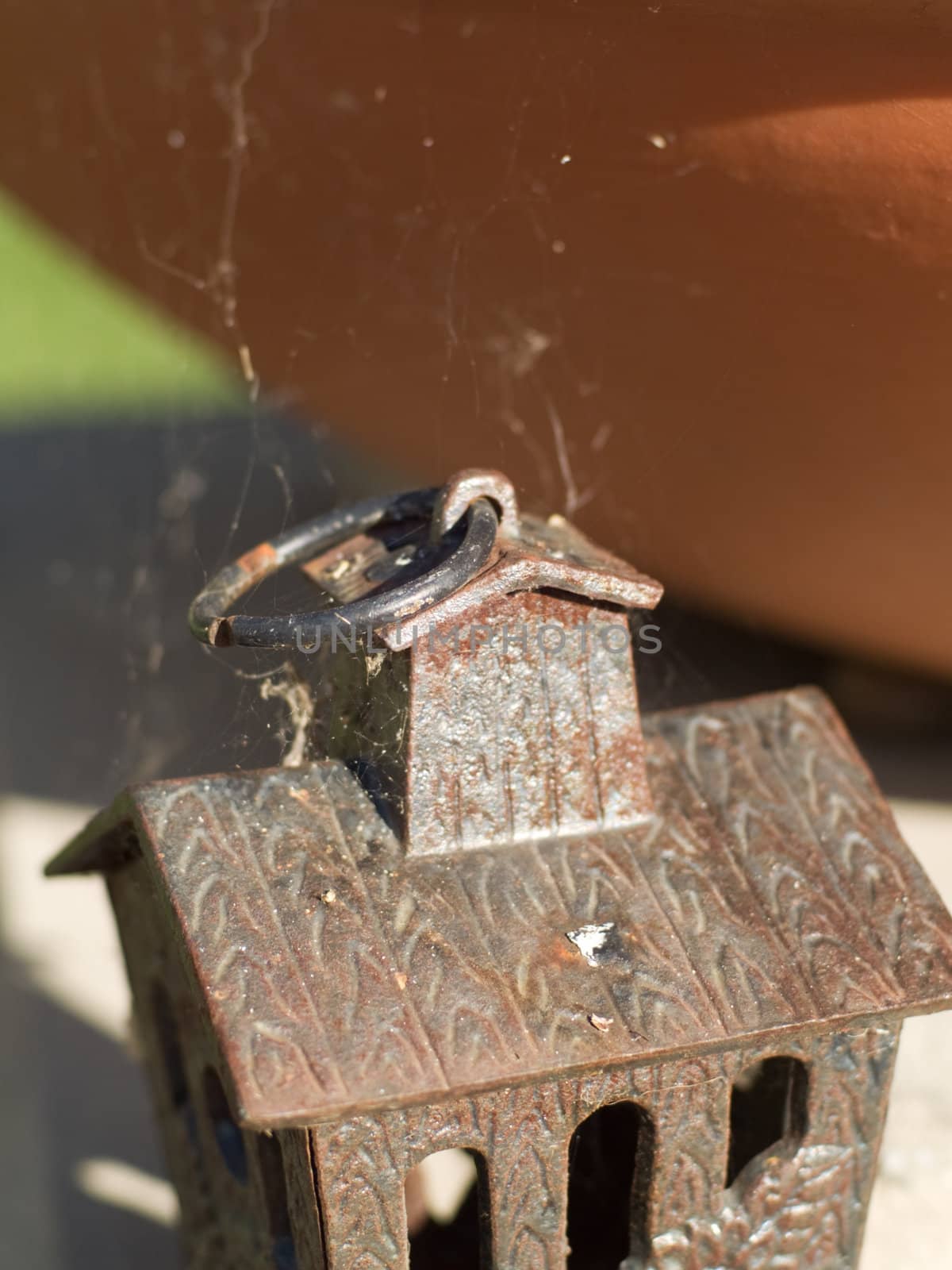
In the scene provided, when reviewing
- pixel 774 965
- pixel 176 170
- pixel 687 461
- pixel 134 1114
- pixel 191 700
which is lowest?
pixel 134 1114

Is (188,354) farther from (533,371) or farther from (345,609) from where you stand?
(345,609)

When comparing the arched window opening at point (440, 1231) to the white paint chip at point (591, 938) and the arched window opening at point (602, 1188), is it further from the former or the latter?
the white paint chip at point (591, 938)

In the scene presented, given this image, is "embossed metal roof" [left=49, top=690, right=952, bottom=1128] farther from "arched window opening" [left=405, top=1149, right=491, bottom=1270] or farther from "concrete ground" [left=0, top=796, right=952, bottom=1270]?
"concrete ground" [left=0, top=796, right=952, bottom=1270]

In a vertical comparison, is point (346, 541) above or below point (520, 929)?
above

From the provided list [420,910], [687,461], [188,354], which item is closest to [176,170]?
[188,354]

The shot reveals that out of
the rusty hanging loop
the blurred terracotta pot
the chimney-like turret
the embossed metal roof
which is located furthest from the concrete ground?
the rusty hanging loop

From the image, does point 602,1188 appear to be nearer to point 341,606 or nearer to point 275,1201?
point 275,1201

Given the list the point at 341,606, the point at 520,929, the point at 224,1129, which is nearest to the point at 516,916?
the point at 520,929
